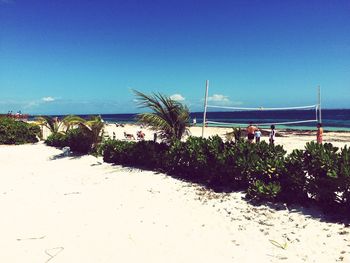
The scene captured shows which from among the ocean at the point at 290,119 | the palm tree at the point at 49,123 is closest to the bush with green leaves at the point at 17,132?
the palm tree at the point at 49,123

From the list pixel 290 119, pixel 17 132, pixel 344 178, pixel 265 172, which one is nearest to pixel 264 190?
pixel 265 172

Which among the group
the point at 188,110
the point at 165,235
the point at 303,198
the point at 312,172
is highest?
the point at 188,110

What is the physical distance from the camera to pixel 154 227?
5844mm

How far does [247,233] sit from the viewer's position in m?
5.45

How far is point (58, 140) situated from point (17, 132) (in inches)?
158

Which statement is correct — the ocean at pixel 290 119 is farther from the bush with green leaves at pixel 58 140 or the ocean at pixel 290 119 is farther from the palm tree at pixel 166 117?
the palm tree at pixel 166 117

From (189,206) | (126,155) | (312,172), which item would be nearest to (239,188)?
(189,206)

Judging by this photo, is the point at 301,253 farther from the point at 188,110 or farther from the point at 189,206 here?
the point at 188,110

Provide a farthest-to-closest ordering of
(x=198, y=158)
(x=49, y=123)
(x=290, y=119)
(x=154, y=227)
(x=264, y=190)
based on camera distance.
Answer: (x=290, y=119) → (x=49, y=123) → (x=198, y=158) → (x=264, y=190) → (x=154, y=227)

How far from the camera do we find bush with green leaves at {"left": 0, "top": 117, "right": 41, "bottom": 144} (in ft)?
63.9

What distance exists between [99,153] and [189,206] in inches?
298

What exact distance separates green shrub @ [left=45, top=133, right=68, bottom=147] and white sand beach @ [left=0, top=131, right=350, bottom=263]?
25.8 feet

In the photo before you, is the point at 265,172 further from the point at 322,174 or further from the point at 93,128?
the point at 93,128

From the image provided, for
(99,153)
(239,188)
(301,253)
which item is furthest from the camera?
(99,153)
